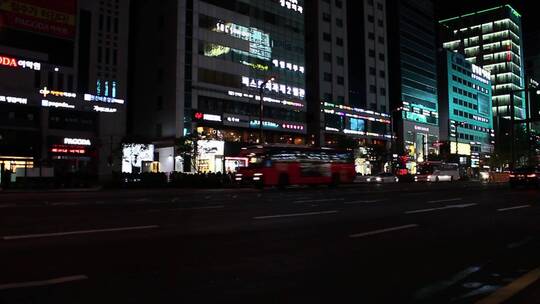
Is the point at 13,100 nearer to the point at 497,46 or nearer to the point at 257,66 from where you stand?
the point at 257,66

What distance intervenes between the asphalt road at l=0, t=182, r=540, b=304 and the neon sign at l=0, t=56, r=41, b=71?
4236 centimetres

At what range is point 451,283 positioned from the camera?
250 inches

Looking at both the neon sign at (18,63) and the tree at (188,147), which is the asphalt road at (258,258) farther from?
the neon sign at (18,63)

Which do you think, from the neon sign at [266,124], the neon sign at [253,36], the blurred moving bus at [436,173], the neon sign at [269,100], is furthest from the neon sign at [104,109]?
the blurred moving bus at [436,173]

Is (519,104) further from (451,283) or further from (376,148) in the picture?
(451,283)

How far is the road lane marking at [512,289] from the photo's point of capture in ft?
18.0

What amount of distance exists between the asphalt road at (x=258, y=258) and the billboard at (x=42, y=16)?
44401 millimetres

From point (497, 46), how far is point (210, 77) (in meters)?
125

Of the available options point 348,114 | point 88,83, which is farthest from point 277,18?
point 88,83

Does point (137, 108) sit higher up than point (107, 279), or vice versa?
point (137, 108)

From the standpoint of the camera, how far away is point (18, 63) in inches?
2009

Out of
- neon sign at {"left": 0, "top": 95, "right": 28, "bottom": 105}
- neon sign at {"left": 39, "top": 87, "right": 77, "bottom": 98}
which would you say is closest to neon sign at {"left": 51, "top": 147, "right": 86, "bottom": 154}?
neon sign at {"left": 0, "top": 95, "right": 28, "bottom": 105}

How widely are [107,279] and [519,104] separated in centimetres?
17549

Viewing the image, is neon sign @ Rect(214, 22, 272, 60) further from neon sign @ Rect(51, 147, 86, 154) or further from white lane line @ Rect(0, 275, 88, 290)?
white lane line @ Rect(0, 275, 88, 290)
